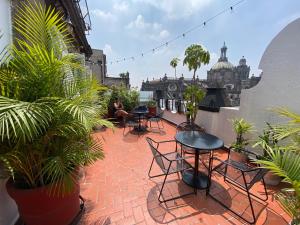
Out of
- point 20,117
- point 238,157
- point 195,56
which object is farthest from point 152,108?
point 20,117

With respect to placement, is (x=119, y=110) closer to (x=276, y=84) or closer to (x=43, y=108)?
(x=276, y=84)

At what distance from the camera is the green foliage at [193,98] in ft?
15.0

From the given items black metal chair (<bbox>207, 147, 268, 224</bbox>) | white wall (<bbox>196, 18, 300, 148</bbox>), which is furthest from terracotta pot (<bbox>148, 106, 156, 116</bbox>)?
→ black metal chair (<bbox>207, 147, 268, 224</bbox>)

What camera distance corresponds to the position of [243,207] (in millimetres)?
2152

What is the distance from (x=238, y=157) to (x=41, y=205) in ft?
9.34

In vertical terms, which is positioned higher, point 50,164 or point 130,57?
point 130,57

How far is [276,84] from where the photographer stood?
120 inches

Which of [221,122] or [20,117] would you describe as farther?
[221,122]

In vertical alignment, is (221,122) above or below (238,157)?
above

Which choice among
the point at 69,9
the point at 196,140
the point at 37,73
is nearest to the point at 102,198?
the point at 196,140

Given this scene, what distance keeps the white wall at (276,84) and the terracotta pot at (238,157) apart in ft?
3.21

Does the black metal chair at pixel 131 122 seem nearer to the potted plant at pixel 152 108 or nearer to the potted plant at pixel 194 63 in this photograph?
the potted plant at pixel 152 108

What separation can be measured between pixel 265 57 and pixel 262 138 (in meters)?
1.61

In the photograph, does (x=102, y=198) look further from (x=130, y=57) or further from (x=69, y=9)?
(x=130, y=57)
